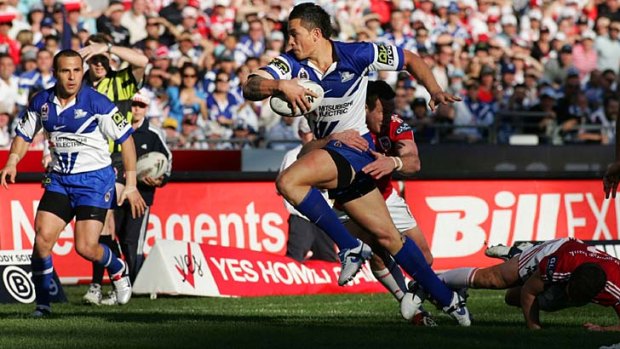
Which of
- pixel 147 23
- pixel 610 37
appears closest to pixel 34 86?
pixel 147 23

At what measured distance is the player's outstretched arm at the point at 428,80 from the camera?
9891 mm

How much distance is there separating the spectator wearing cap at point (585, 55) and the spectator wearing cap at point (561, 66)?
275mm

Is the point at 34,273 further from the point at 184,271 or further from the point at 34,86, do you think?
the point at 34,86

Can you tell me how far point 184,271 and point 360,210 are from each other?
474cm

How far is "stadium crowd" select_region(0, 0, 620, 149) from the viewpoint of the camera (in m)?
20.6

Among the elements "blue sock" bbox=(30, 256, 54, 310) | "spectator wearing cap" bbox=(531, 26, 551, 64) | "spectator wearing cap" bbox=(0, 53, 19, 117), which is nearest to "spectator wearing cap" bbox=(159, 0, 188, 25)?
"spectator wearing cap" bbox=(0, 53, 19, 117)

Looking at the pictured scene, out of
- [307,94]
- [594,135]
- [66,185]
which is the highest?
[307,94]

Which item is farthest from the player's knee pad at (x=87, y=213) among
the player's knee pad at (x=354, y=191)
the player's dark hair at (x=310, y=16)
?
the player's dark hair at (x=310, y=16)

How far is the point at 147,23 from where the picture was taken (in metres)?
22.7

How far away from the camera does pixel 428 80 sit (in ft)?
33.3

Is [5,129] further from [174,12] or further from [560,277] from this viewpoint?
[560,277]

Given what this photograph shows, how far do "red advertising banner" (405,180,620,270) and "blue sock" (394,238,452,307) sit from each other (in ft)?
22.2

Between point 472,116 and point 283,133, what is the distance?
140 inches

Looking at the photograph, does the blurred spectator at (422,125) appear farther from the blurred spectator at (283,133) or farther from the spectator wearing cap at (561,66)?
the spectator wearing cap at (561,66)
